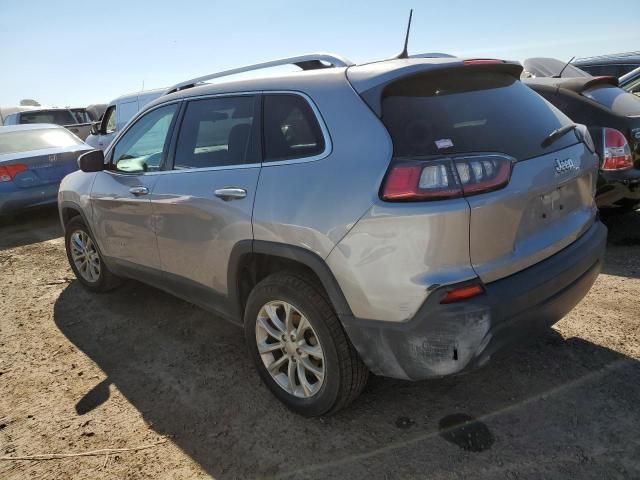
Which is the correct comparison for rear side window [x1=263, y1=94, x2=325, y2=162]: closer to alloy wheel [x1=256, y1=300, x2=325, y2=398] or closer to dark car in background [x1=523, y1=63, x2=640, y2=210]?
alloy wheel [x1=256, y1=300, x2=325, y2=398]

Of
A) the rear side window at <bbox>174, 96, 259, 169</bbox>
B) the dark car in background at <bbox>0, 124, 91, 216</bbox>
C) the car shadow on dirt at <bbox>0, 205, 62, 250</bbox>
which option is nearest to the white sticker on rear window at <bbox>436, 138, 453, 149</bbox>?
the rear side window at <bbox>174, 96, 259, 169</bbox>

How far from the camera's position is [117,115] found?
38.2 feet

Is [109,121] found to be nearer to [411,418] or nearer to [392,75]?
[392,75]

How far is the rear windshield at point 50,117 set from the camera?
496 inches

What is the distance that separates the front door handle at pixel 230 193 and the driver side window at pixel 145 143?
0.82m

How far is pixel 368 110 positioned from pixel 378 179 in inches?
14.0

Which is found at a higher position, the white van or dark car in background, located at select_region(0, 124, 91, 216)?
the white van

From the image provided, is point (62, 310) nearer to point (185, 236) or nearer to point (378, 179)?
point (185, 236)

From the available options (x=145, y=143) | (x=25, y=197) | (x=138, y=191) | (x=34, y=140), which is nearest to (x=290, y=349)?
(x=138, y=191)

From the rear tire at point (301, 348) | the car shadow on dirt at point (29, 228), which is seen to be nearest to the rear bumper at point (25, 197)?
the car shadow on dirt at point (29, 228)

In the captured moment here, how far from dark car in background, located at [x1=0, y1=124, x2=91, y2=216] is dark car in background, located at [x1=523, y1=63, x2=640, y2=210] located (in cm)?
658

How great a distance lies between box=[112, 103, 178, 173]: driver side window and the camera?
11.1 ft

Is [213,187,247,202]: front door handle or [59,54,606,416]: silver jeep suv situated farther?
[213,187,247,202]: front door handle

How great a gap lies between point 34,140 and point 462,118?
7680 mm
